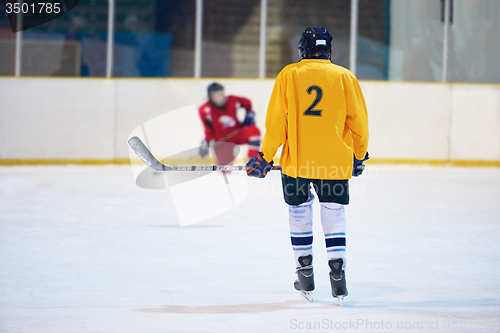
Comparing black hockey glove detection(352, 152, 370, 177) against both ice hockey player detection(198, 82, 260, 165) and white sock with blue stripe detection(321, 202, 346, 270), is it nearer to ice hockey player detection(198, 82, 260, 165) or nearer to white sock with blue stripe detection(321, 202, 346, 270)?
white sock with blue stripe detection(321, 202, 346, 270)

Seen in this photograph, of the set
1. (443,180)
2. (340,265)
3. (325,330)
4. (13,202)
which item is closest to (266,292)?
(340,265)

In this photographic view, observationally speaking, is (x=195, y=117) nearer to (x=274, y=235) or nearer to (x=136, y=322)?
(x=274, y=235)

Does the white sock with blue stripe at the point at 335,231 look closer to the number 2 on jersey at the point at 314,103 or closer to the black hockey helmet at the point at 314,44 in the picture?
the number 2 on jersey at the point at 314,103

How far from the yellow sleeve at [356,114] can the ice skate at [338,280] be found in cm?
49

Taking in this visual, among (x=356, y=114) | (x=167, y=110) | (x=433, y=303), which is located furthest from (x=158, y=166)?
(x=167, y=110)

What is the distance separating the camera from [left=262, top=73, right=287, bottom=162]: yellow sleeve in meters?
2.87

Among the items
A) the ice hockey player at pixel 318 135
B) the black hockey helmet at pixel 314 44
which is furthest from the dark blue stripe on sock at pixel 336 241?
the black hockey helmet at pixel 314 44

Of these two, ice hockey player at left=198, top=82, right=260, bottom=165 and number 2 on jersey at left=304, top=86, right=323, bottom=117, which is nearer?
number 2 on jersey at left=304, top=86, right=323, bottom=117

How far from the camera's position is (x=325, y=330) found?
2418mm

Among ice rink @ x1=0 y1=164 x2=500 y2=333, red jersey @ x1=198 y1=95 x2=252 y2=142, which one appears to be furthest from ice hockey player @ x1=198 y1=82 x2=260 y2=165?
ice rink @ x1=0 y1=164 x2=500 y2=333

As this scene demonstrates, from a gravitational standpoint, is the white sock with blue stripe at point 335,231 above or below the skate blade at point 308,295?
above

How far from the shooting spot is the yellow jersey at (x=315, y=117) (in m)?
2.84

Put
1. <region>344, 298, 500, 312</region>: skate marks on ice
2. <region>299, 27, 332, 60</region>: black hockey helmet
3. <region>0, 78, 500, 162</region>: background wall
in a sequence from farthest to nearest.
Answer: <region>0, 78, 500, 162</region>: background wall < <region>299, 27, 332, 60</region>: black hockey helmet < <region>344, 298, 500, 312</region>: skate marks on ice

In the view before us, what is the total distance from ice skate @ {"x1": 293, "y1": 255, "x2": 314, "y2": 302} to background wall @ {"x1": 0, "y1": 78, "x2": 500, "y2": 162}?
23.9 ft
